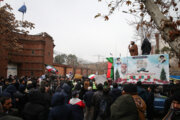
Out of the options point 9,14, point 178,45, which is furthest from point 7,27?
point 178,45

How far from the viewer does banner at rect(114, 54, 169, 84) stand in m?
6.61

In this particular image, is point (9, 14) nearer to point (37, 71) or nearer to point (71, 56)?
point (37, 71)

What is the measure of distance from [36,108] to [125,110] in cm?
232

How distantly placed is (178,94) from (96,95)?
10.5 ft

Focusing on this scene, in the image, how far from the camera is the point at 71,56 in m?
50.8

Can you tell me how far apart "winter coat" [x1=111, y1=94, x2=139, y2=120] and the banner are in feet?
13.8

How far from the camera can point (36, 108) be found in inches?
157

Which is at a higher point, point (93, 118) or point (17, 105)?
point (17, 105)

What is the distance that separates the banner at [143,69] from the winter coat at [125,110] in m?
4.20

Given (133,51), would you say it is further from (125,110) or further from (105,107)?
(125,110)

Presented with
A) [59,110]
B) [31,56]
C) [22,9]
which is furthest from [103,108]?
[31,56]

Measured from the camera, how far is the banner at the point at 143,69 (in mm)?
6613

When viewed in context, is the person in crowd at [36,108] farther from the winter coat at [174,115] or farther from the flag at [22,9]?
the flag at [22,9]

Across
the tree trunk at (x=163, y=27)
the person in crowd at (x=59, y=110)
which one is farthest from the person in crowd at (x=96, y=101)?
the tree trunk at (x=163, y=27)
